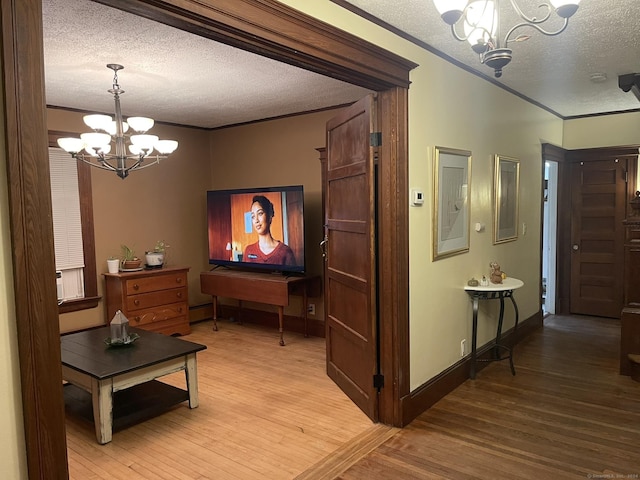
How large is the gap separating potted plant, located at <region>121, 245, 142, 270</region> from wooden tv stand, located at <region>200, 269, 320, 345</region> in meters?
0.78

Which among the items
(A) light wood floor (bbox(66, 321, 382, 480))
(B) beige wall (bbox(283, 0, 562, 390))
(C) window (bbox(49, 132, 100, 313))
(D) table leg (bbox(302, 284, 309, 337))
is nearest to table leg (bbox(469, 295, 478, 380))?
(B) beige wall (bbox(283, 0, 562, 390))

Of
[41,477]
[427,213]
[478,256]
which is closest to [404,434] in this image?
[427,213]

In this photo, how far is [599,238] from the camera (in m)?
5.89

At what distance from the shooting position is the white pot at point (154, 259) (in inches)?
214

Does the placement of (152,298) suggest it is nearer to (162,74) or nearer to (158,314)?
(158,314)

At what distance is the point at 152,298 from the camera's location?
5223 mm

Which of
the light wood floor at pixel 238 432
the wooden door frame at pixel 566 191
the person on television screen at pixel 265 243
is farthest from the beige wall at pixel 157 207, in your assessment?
the wooden door frame at pixel 566 191

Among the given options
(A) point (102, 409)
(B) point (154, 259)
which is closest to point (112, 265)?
(B) point (154, 259)

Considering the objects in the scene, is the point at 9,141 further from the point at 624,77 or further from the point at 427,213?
the point at 624,77

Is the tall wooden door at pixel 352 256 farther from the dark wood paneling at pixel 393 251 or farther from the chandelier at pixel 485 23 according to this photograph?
the chandelier at pixel 485 23

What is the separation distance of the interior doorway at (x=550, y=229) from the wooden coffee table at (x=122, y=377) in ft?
15.1

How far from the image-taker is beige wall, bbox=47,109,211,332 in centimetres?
519

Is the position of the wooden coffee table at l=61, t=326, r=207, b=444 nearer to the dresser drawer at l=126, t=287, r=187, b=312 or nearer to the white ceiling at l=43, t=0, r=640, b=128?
the dresser drawer at l=126, t=287, r=187, b=312

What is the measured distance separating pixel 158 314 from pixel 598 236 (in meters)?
5.19
